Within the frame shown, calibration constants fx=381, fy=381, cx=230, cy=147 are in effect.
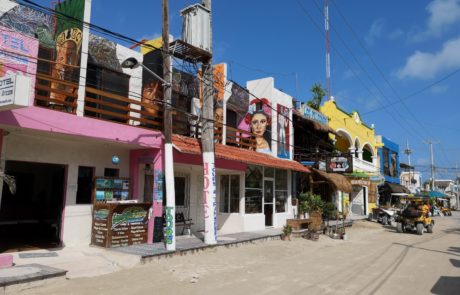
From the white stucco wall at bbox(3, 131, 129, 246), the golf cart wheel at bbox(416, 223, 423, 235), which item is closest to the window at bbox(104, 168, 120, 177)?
the white stucco wall at bbox(3, 131, 129, 246)

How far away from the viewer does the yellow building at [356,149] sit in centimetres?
2891

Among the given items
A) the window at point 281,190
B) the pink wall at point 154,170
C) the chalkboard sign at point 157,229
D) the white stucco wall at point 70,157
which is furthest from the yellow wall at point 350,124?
the white stucco wall at point 70,157

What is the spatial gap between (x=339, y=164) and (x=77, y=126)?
16604mm

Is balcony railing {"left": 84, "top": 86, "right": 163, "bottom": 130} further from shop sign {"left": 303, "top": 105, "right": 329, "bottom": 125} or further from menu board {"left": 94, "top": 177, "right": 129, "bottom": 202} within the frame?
shop sign {"left": 303, "top": 105, "right": 329, "bottom": 125}

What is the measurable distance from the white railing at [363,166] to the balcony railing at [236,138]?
49.1ft

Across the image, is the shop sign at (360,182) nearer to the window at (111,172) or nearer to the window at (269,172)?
the window at (269,172)

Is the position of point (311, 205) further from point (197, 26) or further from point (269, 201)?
point (197, 26)

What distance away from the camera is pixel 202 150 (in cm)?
1348

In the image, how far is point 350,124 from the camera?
105 feet

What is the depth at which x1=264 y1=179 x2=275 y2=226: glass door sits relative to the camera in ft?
63.2

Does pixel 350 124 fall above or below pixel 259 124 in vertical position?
above

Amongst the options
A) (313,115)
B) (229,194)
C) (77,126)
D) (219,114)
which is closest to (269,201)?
(229,194)

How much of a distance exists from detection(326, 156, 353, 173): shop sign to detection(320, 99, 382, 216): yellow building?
406cm

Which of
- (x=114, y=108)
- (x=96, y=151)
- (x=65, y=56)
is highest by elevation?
(x=65, y=56)
